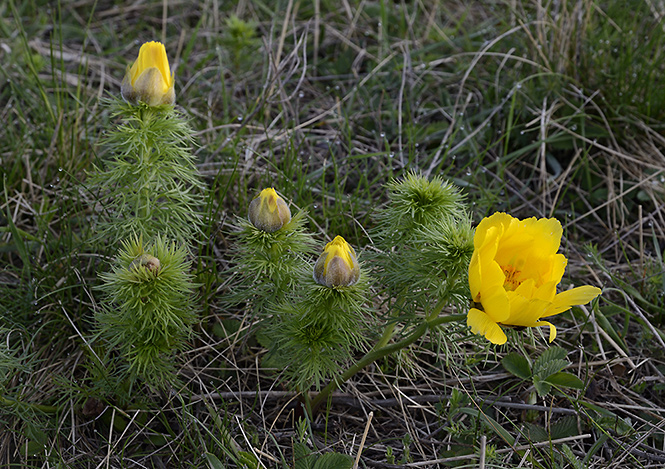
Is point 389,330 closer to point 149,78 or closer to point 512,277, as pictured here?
point 512,277

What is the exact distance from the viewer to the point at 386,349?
66.6 inches

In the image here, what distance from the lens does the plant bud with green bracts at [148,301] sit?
1.60 metres

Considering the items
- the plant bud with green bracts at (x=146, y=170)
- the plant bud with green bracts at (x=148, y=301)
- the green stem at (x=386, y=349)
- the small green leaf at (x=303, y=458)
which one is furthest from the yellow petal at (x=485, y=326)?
the plant bud with green bracts at (x=146, y=170)

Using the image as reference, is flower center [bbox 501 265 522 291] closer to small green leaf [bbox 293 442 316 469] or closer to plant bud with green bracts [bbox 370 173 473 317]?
plant bud with green bracts [bbox 370 173 473 317]

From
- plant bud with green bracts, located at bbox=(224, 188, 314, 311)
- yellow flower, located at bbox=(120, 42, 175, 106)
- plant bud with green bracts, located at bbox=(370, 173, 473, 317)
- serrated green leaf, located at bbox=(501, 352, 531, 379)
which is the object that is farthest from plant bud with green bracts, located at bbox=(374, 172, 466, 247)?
yellow flower, located at bbox=(120, 42, 175, 106)

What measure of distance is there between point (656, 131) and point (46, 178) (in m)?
2.75

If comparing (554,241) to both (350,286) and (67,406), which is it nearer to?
(350,286)

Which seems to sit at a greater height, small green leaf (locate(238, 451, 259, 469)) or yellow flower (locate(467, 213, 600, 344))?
yellow flower (locate(467, 213, 600, 344))

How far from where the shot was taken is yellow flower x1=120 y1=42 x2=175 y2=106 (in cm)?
170

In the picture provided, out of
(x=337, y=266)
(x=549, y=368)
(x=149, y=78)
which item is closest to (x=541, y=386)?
(x=549, y=368)

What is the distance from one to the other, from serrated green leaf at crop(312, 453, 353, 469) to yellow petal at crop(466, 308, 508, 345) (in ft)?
1.78

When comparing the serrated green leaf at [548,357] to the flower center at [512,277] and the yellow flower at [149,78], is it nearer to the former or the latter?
the flower center at [512,277]

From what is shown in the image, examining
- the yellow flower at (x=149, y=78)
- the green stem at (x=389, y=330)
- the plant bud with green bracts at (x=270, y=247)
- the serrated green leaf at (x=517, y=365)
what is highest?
the yellow flower at (x=149, y=78)

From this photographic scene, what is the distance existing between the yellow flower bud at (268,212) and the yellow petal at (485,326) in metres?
0.57
